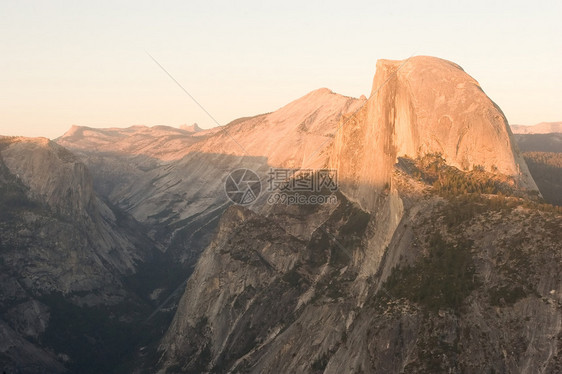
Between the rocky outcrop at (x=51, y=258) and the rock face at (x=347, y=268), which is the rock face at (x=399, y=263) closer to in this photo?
the rock face at (x=347, y=268)

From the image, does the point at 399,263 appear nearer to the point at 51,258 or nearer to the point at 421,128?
the point at 421,128

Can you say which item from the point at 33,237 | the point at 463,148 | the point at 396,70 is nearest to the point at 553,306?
the point at 463,148

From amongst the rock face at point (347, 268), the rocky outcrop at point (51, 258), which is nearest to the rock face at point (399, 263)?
the rock face at point (347, 268)

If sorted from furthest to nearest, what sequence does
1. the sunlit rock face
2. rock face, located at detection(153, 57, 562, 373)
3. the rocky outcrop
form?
the rocky outcrop
the sunlit rock face
rock face, located at detection(153, 57, 562, 373)

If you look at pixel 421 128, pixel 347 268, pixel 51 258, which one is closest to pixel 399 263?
pixel 347 268

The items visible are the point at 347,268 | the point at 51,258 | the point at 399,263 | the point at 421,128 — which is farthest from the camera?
the point at 51,258

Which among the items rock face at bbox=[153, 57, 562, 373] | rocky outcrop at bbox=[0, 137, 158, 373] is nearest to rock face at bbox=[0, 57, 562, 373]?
rock face at bbox=[153, 57, 562, 373]

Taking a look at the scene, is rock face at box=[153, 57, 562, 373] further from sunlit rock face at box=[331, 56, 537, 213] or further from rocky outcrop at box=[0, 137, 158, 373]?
rocky outcrop at box=[0, 137, 158, 373]

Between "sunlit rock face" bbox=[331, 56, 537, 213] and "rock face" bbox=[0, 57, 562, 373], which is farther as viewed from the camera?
"sunlit rock face" bbox=[331, 56, 537, 213]

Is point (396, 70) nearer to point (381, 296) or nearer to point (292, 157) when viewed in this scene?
point (381, 296)
